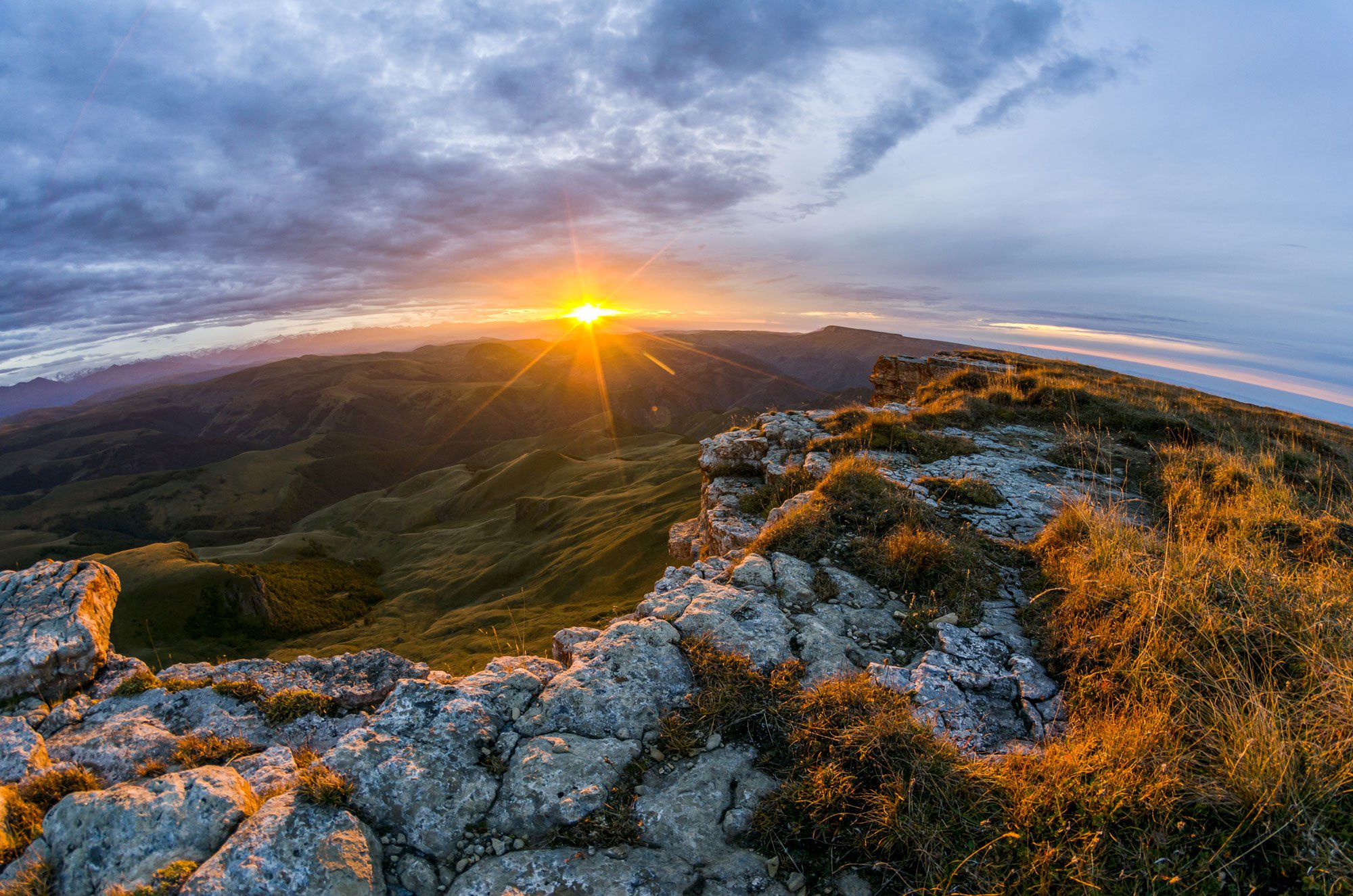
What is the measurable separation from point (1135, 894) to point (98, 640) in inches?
500

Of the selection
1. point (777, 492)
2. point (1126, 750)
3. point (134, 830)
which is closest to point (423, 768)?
point (134, 830)

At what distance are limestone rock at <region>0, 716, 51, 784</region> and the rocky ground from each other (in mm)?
20

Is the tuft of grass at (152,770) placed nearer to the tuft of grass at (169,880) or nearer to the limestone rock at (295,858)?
the tuft of grass at (169,880)

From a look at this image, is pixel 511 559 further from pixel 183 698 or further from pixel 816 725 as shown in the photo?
pixel 816 725

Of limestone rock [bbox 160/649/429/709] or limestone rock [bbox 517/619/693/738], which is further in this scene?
limestone rock [bbox 160/649/429/709]

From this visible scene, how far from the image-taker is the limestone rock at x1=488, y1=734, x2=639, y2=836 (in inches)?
159

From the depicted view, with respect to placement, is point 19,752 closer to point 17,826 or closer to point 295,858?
point 17,826

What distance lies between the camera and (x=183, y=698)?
7.20m

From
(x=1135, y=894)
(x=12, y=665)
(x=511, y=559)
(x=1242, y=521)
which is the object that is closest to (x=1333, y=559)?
(x=1242, y=521)

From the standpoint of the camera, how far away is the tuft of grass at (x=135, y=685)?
24.0ft

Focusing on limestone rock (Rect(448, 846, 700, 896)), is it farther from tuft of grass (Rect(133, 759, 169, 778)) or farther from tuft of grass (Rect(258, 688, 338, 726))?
tuft of grass (Rect(258, 688, 338, 726))

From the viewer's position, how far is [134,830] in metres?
3.87

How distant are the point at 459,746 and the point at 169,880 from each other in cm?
189

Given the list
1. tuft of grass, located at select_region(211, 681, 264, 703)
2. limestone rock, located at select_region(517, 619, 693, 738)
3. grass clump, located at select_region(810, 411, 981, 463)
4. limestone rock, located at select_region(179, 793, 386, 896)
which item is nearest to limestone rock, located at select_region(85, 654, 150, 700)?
tuft of grass, located at select_region(211, 681, 264, 703)
